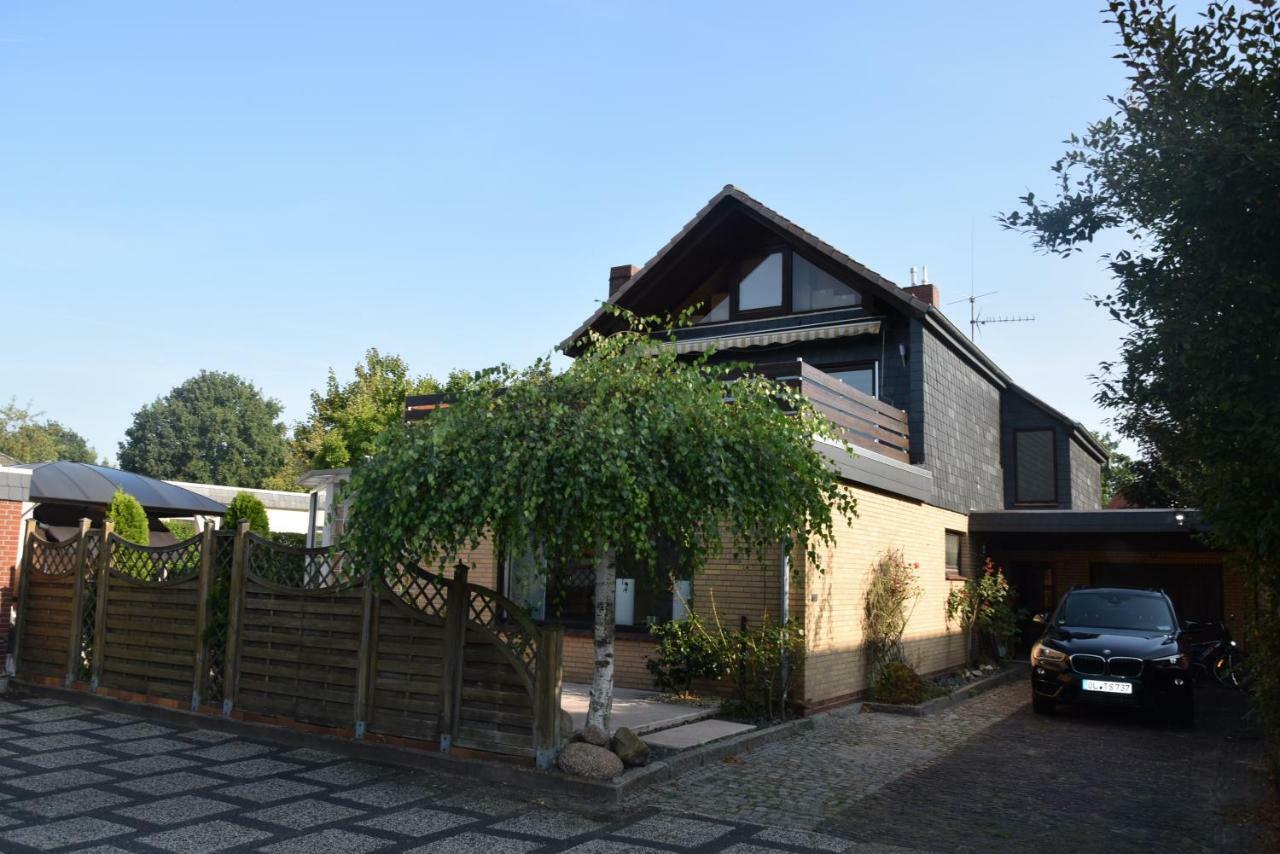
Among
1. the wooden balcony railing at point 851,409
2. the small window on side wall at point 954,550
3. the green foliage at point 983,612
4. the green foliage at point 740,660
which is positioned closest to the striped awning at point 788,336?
the wooden balcony railing at point 851,409

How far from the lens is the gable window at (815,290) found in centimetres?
1661

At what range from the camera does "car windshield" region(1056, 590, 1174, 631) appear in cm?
1304

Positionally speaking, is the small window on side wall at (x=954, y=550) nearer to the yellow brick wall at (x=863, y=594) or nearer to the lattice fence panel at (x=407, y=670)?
the yellow brick wall at (x=863, y=594)

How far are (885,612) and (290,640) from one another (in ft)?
25.3

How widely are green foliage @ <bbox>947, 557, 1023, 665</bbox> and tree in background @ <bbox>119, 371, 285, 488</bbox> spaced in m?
57.3

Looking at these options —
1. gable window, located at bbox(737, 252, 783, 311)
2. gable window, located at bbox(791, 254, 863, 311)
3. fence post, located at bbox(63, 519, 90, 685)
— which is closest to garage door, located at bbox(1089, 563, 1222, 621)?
gable window, located at bbox(791, 254, 863, 311)

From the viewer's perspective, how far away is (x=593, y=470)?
7.41m

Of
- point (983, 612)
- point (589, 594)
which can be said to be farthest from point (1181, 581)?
point (589, 594)

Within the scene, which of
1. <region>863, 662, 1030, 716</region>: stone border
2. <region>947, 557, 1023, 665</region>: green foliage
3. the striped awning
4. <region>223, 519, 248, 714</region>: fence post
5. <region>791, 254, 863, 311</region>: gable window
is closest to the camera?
<region>223, 519, 248, 714</region>: fence post

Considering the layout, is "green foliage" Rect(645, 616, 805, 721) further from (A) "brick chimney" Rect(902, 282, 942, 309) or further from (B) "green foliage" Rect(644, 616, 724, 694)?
(A) "brick chimney" Rect(902, 282, 942, 309)

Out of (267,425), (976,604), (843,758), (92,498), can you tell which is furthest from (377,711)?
(267,425)

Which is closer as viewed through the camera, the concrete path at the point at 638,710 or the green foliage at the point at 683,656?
the concrete path at the point at 638,710

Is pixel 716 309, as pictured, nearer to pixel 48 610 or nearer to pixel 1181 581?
pixel 1181 581

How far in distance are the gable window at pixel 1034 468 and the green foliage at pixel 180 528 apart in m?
19.8
